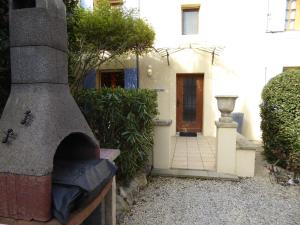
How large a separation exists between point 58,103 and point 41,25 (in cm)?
52

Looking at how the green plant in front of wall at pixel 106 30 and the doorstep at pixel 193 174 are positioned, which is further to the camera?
the green plant in front of wall at pixel 106 30

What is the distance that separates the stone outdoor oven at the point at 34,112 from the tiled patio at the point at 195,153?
2970 millimetres

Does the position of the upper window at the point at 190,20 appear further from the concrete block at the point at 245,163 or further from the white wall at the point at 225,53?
the concrete block at the point at 245,163

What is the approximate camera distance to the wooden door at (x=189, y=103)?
677 centimetres

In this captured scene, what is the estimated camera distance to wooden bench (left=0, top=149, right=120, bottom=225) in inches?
52.7

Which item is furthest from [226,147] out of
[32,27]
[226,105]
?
[32,27]

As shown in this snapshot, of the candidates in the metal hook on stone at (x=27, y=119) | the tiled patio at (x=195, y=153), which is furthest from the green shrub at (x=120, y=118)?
the metal hook on stone at (x=27, y=119)

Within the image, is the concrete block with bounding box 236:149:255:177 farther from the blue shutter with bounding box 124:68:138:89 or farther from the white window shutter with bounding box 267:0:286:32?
the white window shutter with bounding box 267:0:286:32

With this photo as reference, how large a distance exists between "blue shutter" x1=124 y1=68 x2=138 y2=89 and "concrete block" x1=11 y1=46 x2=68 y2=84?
5.07 meters

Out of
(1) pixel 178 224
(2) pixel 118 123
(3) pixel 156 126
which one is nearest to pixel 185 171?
(3) pixel 156 126

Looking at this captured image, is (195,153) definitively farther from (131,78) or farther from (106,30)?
(106,30)

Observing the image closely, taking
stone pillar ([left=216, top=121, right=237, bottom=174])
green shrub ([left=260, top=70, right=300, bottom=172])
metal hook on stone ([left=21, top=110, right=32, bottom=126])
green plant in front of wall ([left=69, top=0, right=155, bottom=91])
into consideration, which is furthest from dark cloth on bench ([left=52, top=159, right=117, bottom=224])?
green shrub ([left=260, top=70, right=300, bottom=172])

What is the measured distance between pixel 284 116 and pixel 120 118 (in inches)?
119

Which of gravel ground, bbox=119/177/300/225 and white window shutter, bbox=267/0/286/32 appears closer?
gravel ground, bbox=119/177/300/225
